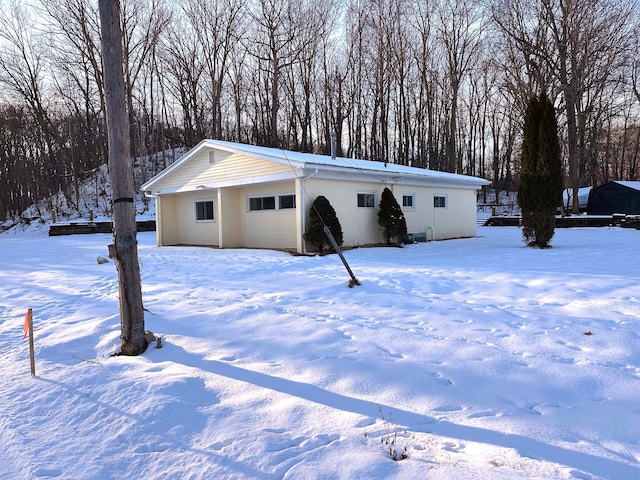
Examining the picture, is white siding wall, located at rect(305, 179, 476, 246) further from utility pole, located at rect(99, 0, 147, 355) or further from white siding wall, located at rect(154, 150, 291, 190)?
utility pole, located at rect(99, 0, 147, 355)

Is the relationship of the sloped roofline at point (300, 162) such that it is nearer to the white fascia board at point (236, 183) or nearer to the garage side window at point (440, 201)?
the white fascia board at point (236, 183)

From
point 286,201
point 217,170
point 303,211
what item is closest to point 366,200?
point 286,201

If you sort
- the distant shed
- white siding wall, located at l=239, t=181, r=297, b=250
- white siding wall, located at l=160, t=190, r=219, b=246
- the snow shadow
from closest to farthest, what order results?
the snow shadow
white siding wall, located at l=239, t=181, r=297, b=250
white siding wall, located at l=160, t=190, r=219, b=246
the distant shed

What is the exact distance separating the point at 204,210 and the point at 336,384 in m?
13.7

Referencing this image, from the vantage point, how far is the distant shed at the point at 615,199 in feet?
84.5

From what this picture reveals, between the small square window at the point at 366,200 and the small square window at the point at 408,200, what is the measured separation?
1.65 metres

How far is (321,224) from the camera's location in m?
12.1

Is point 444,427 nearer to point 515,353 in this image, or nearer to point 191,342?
point 515,353

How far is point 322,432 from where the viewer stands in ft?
9.43

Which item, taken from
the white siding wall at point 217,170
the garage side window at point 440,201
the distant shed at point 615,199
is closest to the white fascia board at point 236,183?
the white siding wall at point 217,170

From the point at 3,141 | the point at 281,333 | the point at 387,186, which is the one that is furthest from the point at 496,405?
the point at 3,141

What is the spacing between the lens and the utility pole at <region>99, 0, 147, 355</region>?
175 inches

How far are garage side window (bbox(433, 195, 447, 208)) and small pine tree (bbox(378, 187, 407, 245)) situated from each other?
327 cm

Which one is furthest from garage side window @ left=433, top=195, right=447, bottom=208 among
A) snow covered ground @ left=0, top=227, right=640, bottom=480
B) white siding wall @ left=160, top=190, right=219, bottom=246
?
snow covered ground @ left=0, top=227, right=640, bottom=480
